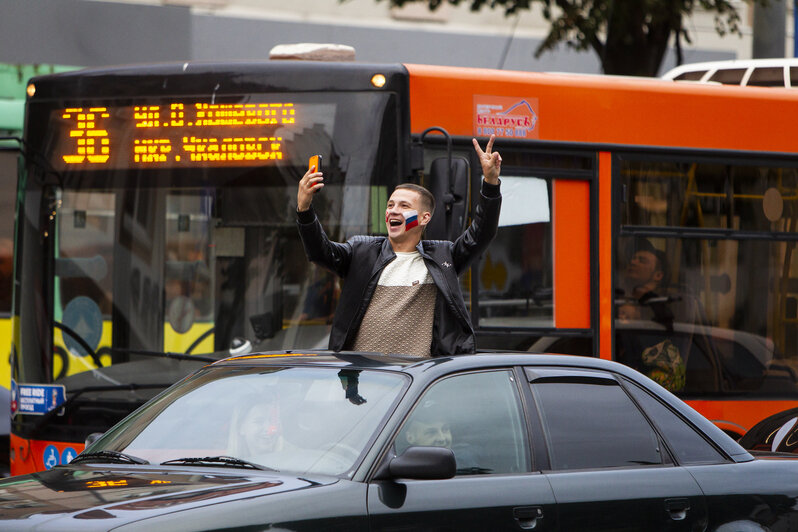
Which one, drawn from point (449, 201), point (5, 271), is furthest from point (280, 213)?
point (5, 271)

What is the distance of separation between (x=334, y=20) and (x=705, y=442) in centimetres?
1613

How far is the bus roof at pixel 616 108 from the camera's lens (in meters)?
7.85

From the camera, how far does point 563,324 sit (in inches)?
315

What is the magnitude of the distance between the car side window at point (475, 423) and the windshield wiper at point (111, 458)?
3.22ft

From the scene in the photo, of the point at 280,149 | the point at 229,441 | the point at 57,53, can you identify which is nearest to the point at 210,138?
the point at 280,149

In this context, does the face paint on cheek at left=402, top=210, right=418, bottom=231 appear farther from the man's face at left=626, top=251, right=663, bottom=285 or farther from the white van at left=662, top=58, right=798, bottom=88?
the white van at left=662, top=58, right=798, bottom=88

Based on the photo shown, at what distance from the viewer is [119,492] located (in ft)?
13.5

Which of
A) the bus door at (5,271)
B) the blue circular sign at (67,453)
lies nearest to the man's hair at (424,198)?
the blue circular sign at (67,453)

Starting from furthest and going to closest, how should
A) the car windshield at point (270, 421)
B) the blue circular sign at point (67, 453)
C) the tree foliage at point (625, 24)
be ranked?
the tree foliage at point (625, 24) → the blue circular sign at point (67, 453) → the car windshield at point (270, 421)

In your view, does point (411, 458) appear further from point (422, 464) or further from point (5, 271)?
point (5, 271)

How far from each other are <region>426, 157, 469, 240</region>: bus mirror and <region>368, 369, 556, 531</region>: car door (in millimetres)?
2523

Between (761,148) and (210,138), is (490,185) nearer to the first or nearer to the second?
(210,138)

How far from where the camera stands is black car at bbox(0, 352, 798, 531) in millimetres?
4094

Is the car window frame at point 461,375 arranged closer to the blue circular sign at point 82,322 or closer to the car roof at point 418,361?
the car roof at point 418,361
